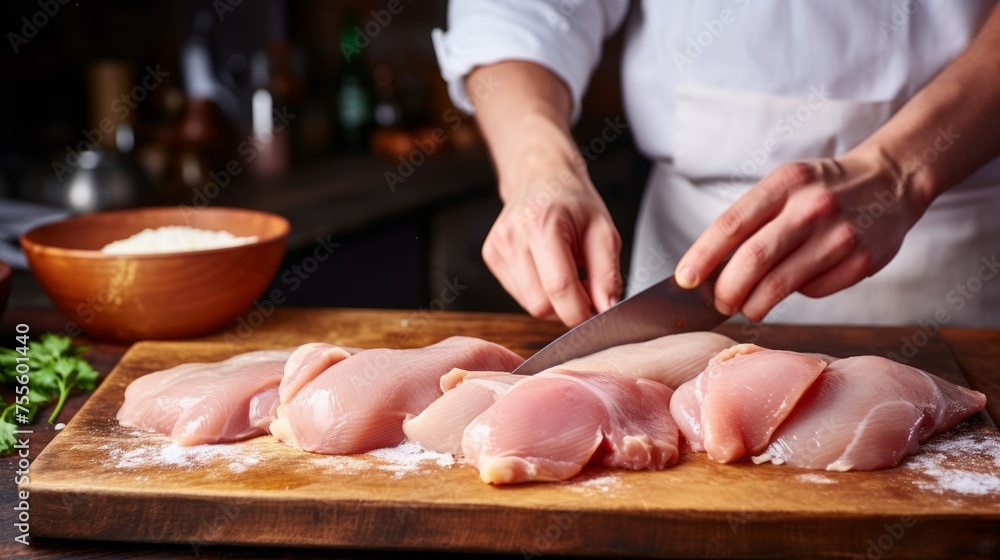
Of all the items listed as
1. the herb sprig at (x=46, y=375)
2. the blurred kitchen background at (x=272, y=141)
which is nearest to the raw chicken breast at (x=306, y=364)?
the herb sprig at (x=46, y=375)

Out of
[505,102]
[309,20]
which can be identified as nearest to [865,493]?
[505,102]

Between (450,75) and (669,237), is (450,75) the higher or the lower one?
the higher one

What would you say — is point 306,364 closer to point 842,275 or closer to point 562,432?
point 562,432

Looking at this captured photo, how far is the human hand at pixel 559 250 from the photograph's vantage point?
152cm

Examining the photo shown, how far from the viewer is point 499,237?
63.4 inches

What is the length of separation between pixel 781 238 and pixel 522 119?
0.60m

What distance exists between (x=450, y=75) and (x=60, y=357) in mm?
998

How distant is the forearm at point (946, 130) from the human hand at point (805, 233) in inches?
1.0

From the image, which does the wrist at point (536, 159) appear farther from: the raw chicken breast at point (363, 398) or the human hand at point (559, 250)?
the raw chicken breast at point (363, 398)

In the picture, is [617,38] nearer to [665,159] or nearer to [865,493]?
[665,159]

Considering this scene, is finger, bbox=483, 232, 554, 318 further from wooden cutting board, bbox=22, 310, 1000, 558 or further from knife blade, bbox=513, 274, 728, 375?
wooden cutting board, bbox=22, 310, 1000, 558

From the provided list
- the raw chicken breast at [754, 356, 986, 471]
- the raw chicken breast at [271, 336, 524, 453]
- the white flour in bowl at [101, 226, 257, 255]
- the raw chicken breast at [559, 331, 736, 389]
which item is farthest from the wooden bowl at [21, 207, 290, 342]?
the raw chicken breast at [754, 356, 986, 471]

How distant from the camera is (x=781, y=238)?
4.76ft

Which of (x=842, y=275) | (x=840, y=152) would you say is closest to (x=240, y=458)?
(x=842, y=275)
